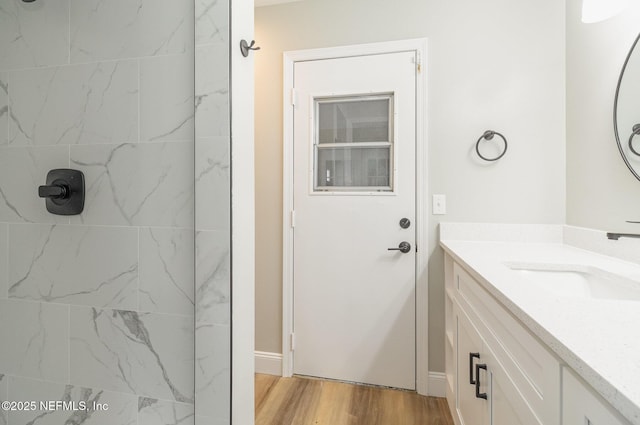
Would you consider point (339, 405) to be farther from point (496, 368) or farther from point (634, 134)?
point (634, 134)

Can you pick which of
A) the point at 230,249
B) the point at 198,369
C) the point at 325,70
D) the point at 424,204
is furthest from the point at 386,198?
the point at 198,369

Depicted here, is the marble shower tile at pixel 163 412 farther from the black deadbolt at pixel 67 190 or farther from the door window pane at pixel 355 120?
the door window pane at pixel 355 120

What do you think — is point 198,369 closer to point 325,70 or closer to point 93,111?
point 93,111

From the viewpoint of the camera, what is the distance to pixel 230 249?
2.59 ft

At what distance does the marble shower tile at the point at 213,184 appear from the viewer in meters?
0.78

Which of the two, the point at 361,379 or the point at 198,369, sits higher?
the point at 198,369

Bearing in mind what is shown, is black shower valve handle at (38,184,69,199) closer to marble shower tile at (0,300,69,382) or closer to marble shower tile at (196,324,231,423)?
marble shower tile at (0,300,69,382)

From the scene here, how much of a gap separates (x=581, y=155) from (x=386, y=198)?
40.5 inches

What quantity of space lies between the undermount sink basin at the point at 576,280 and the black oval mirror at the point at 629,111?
0.44 meters

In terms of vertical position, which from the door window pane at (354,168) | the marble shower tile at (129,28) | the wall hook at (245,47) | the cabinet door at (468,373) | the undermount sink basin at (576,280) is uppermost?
the marble shower tile at (129,28)

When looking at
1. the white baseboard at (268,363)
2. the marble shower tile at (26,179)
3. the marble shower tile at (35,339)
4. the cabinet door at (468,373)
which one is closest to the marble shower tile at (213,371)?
the marble shower tile at (35,339)

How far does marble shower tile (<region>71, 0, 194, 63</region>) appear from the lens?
831mm

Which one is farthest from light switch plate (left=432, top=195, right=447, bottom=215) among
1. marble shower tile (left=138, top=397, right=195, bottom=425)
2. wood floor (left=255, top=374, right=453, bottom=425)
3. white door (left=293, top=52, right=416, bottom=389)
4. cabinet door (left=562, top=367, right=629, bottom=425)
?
marble shower tile (left=138, top=397, right=195, bottom=425)

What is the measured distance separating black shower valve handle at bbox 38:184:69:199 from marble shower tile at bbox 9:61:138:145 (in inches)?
6.0
